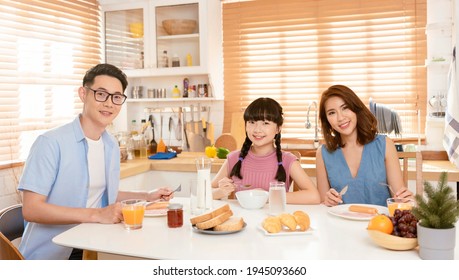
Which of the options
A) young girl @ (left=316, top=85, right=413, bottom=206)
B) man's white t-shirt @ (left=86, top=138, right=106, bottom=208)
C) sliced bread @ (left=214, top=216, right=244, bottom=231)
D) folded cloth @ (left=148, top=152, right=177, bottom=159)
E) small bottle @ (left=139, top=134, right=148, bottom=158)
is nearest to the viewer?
sliced bread @ (left=214, top=216, right=244, bottom=231)

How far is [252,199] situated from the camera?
5.86ft

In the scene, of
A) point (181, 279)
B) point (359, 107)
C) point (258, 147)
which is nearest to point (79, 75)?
point (258, 147)

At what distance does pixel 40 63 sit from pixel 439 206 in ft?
9.68

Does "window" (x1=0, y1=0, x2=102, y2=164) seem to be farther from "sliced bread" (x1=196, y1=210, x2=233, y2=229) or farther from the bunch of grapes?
the bunch of grapes

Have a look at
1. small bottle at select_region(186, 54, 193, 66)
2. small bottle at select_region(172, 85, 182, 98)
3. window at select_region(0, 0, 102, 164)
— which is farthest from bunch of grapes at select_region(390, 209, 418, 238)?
small bottle at select_region(172, 85, 182, 98)

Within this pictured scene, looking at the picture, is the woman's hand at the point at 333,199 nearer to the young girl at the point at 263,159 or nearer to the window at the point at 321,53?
the young girl at the point at 263,159

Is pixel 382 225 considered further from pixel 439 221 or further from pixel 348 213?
pixel 348 213

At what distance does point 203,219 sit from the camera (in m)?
1.47

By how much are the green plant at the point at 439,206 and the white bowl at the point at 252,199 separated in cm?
68

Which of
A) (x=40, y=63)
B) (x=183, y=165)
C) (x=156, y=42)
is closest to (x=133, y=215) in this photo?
(x=183, y=165)

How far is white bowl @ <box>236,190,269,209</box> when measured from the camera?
1786 mm

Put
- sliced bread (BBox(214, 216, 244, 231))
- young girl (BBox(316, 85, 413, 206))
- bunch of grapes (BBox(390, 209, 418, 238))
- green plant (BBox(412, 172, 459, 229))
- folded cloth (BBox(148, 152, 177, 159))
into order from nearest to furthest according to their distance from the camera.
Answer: green plant (BBox(412, 172, 459, 229)) < bunch of grapes (BBox(390, 209, 418, 238)) < sliced bread (BBox(214, 216, 244, 231)) < young girl (BBox(316, 85, 413, 206)) < folded cloth (BBox(148, 152, 177, 159))

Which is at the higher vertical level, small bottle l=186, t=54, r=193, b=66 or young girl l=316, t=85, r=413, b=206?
small bottle l=186, t=54, r=193, b=66

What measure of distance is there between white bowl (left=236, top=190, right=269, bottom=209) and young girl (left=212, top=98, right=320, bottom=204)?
0.67 ft
